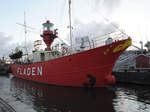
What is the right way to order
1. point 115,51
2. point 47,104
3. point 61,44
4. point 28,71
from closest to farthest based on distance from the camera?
1. point 47,104
2. point 115,51
3. point 61,44
4. point 28,71

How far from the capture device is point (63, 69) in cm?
1154

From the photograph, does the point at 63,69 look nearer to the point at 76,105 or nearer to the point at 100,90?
the point at 100,90

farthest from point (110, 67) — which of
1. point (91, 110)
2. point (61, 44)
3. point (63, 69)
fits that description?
point (61, 44)

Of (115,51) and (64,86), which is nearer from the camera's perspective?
(115,51)

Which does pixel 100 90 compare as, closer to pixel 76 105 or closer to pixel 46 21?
pixel 76 105

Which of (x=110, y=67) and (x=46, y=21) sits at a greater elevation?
(x=46, y=21)

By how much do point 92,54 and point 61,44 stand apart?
540 cm

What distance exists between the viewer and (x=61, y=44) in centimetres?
1472

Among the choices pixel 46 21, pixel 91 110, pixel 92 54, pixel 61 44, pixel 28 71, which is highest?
pixel 46 21

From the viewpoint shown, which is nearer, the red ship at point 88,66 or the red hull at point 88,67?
the red ship at point 88,66

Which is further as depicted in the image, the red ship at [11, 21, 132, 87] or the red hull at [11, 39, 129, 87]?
the red hull at [11, 39, 129, 87]

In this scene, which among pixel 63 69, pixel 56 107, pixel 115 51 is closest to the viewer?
pixel 56 107

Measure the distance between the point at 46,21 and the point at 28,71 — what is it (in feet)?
21.9

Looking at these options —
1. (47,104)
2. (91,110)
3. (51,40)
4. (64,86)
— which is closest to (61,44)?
(51,40)
